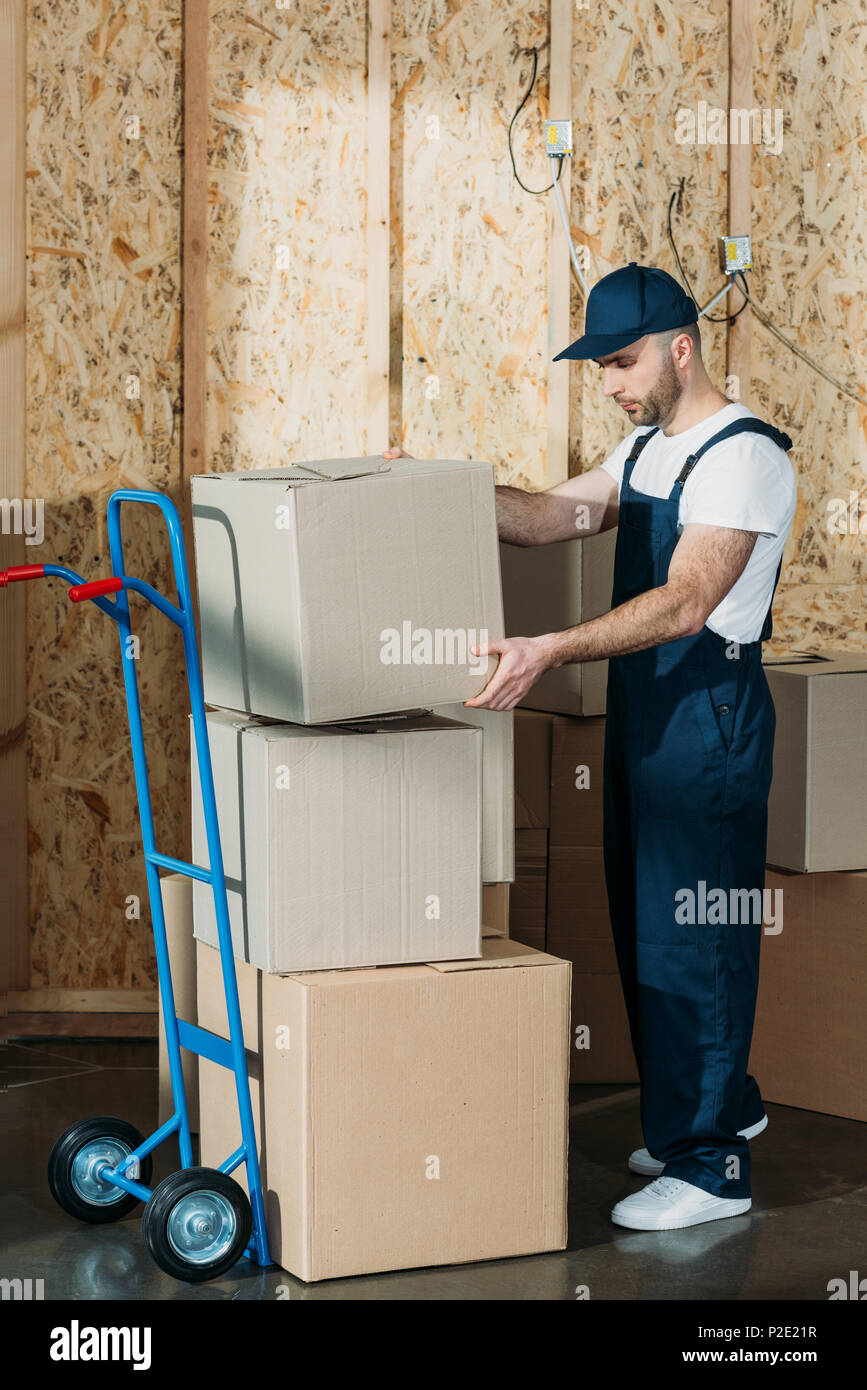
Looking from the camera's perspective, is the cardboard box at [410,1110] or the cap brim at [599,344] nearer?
the cardboard box at [410,1110]

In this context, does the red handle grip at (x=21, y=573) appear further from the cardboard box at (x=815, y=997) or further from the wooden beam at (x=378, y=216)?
the cardboard box at (x=815, y=997)

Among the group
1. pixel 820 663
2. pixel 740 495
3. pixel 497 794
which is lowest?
pixel 497 794

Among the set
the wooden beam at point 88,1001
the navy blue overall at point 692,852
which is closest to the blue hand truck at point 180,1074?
the navy blue overall at point 692,852

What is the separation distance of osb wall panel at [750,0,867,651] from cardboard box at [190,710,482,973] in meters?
1.92

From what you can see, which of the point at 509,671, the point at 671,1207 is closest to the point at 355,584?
the point at 509,671

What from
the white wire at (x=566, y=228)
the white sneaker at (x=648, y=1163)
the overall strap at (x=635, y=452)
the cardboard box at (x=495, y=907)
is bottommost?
the white sneaker at (x=648, y=1163)

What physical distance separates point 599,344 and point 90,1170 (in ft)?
5.79

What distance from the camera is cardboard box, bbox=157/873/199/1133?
3410mm

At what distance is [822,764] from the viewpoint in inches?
140

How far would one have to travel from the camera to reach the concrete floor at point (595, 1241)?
8.90 feet

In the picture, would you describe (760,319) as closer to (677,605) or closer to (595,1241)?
(677,605)

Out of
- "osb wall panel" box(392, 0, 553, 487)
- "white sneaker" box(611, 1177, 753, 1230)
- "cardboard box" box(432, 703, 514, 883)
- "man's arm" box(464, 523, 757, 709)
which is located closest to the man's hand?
"man's arm" box(464, 523, 757, 709)

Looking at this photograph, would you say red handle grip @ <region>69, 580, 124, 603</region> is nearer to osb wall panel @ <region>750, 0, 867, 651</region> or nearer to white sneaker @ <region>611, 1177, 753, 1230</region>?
white sneaker @ <region>611, 1177, 753, 1230</region>

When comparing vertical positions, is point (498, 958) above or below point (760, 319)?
below
